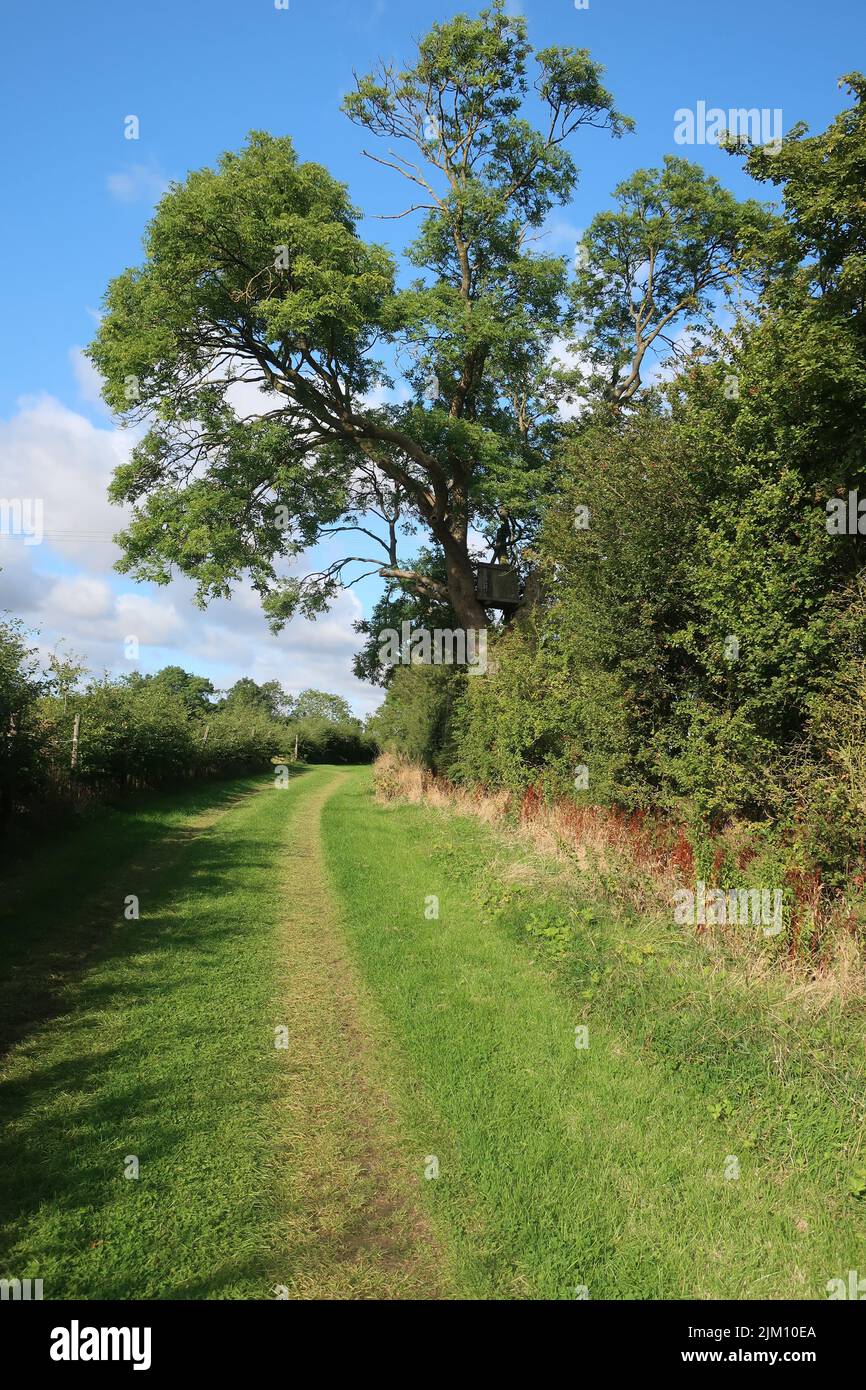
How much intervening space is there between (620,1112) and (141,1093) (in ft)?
10.5

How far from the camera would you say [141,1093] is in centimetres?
486

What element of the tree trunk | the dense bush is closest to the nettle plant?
the tree trunk

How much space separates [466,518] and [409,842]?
12495 millimetres

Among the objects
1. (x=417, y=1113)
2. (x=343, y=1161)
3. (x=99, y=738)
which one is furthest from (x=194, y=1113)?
(x=99, y=738)

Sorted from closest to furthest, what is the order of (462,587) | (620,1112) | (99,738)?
(620,1112)
(99,738)
(462,587)

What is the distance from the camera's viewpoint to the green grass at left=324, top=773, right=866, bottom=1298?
3598 millimetres

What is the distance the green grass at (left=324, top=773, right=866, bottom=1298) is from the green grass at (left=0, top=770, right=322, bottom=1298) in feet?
3.60

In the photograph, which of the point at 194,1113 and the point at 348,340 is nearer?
the point at 194,1113

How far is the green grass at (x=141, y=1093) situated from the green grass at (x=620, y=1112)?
1.10 meters

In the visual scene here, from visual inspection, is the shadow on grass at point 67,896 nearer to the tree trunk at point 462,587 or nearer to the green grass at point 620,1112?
the green grass at point 620,1112

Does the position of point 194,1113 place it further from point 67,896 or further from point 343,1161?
point 67,896

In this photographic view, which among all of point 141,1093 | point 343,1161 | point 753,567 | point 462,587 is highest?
point 462,587

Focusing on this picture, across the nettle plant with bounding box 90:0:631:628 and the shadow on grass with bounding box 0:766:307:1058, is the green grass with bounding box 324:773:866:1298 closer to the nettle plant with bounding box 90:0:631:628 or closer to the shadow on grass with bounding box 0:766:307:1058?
the shadow on grass with bounding box 0:766:307:1058

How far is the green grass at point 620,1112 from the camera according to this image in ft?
11.8
